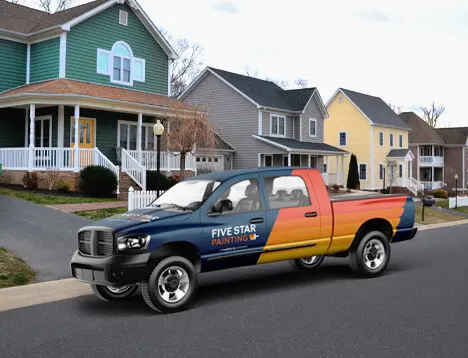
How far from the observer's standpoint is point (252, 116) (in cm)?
3753

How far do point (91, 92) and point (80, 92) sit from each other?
84cm

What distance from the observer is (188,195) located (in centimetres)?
868

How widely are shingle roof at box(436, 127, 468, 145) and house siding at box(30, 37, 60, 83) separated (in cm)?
4998

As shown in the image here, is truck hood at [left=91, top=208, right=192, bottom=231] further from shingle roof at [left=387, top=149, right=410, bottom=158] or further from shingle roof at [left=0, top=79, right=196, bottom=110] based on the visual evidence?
shingle roof at [left=387, top=149, right=410, bottom=158]

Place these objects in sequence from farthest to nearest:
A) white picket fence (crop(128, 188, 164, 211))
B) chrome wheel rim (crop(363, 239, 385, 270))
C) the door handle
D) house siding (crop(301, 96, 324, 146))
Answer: house siding (crop(301, 96, 324, 146)), white picket fence (crop(128, 188, 164, 211)), chrome wheel rim (crop(363, 239, 385, 270)), the door handle

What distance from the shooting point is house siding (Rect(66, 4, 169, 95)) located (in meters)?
25.1

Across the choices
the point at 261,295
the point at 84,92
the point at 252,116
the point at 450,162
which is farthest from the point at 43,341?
the point at 450,162

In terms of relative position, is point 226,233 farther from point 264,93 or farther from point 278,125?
point 264,93

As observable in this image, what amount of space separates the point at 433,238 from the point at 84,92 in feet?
48.2

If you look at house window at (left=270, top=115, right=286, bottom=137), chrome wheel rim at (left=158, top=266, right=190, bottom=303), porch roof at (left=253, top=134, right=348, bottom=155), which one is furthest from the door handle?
house window at (left=270, top=115, right=286, bottom=137)

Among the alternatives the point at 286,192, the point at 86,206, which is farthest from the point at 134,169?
the point at 286,192

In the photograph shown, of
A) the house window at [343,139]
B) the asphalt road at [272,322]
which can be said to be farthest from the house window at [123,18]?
the house window at [343,139]

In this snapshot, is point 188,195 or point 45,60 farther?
point 45,60

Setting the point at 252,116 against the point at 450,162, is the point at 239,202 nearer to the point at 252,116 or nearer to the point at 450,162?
the point at 252,116
